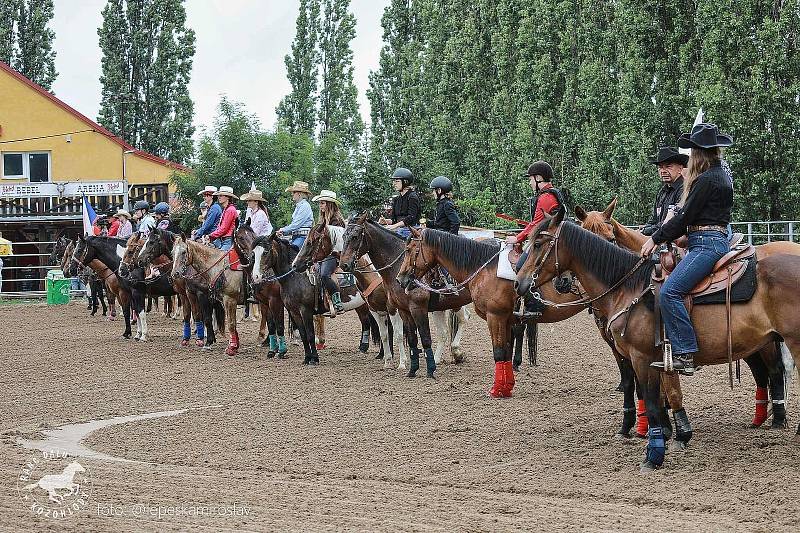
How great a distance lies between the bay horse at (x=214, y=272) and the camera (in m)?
17.8

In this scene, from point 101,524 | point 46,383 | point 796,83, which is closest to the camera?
point 101,524

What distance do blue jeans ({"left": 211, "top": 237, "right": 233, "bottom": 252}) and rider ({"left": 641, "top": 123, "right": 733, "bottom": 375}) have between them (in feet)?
36.9

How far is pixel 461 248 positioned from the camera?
12953 millimetres

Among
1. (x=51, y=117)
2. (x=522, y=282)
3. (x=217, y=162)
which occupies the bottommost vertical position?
(x=522, y=282)

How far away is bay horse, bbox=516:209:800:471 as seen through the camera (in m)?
7.95

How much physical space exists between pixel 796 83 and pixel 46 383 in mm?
19867

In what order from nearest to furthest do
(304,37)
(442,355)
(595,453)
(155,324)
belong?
(595,453) < (442,355) < (155,324) < (304,37)

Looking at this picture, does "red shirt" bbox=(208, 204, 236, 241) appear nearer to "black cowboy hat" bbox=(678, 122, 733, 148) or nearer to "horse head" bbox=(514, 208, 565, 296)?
"horse head" bbox=(514, 208, 565, 296)

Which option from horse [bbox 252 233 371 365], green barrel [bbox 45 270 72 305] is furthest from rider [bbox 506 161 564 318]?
green barrel [bbox 45 270 72 305]

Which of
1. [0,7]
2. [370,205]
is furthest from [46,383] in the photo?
[0,7]

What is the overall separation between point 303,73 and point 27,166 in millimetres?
14390

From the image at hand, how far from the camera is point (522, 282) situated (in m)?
9.05

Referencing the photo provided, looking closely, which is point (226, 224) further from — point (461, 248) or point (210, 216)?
point (461, 248)

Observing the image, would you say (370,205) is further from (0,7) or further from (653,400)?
(0,7)
